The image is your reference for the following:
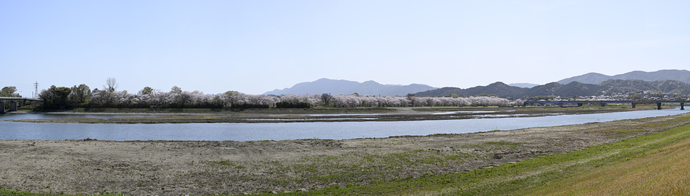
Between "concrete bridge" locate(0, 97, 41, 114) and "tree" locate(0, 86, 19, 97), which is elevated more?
"tree" locate(0, 86, 19, 97)

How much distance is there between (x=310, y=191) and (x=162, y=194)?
515 cm

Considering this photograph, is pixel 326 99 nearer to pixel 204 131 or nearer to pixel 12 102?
pixel 12 102

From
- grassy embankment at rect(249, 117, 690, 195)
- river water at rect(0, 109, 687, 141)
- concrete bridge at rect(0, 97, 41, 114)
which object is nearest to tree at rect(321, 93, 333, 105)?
river water at rect(0, 109, 687, 141)

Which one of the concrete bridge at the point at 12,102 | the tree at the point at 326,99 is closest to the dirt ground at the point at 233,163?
the concrete bridge at the point at 12,102

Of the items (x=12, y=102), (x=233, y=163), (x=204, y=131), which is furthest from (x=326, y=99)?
(x=233, y=163)

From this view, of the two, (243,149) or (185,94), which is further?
(185,94)

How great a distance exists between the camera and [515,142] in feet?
85.1

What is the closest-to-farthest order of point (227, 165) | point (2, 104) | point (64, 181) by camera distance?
point (64, 181) < point (227, 165) < point (2, 104)

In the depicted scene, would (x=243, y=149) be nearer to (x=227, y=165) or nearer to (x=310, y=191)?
(x=227, y=165)

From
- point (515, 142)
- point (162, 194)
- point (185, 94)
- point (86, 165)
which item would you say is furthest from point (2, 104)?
point (515, 142)

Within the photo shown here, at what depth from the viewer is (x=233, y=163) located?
58.9 feet

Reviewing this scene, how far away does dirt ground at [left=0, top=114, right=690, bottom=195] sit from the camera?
538 inches

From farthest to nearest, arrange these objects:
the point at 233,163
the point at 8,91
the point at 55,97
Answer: the point at 8,91 < the point at 55,97 < the point at 233,163

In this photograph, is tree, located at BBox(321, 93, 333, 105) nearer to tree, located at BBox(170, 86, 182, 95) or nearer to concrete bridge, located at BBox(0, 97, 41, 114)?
tree, located at BBox(170, 86, 182, 95)
